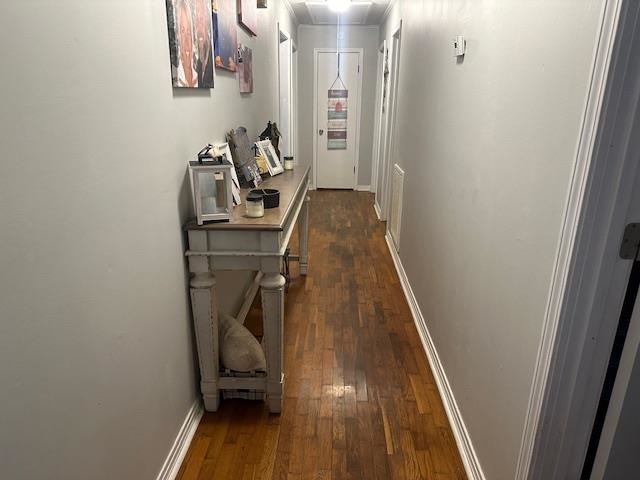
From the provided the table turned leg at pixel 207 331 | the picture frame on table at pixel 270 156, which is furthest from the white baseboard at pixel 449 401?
the picture frame on table at pixel 270 156

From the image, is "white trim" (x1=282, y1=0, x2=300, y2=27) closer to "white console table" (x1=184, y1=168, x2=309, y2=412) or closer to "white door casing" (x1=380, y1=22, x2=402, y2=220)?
"white door casing" (x1=380, y1=22, x2=402, y2=220)

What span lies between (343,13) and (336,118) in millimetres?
1490

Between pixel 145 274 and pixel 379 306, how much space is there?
193 centimetres

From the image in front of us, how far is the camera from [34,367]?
846 millimetres

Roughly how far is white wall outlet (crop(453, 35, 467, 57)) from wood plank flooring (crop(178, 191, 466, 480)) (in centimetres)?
155

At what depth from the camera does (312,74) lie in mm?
6293

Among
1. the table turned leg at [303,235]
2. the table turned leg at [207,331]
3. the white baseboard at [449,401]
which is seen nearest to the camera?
the white baseboard at [449,401]

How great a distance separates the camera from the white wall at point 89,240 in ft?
2.61

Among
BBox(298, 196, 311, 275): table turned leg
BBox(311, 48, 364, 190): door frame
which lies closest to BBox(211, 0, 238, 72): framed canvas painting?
BBox(298, 196, 311, 275): table turned leg

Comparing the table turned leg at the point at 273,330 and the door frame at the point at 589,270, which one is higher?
the door frame at the point at 589,270

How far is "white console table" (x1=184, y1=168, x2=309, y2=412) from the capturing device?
1.66 metres

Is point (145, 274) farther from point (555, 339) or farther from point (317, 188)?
point (317, 188)

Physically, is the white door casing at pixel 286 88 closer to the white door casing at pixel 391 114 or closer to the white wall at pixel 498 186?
the white door casing at pixel 391 114

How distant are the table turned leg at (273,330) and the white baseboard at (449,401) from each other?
75 centimetres
